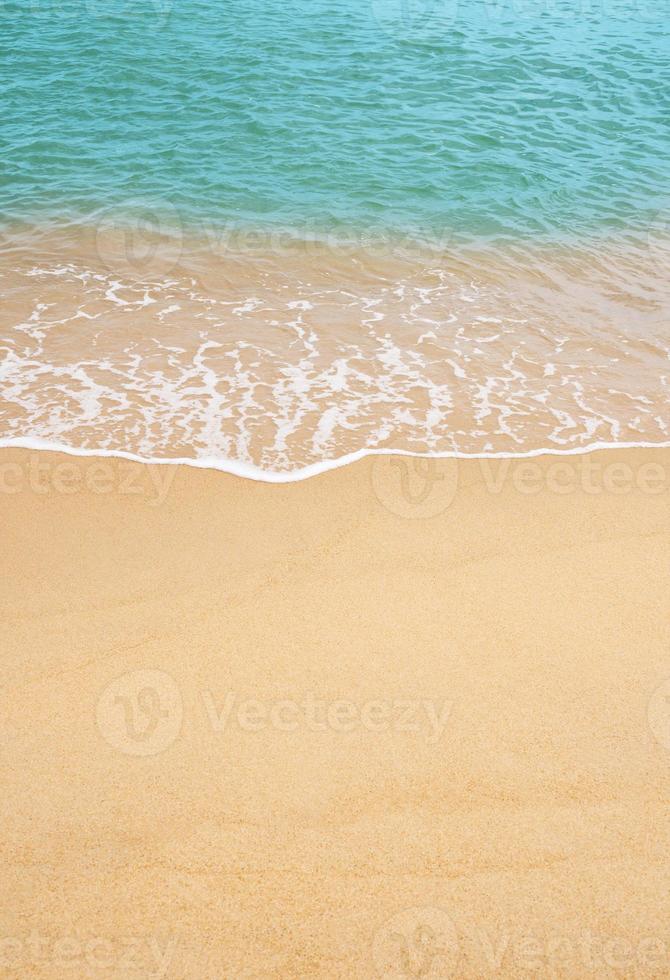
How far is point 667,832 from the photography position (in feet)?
10.8

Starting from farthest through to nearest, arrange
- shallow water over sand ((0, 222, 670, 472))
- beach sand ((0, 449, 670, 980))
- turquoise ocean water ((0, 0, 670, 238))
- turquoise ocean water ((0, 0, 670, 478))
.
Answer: turquoise ocean water ((0, 0, 670, 238)) → turquoise ocean water ((0, 0, 670, 478)) → shallow water over sand ((0, 222, 670, 472)) → beach sand ((0, 449, 670, 980))

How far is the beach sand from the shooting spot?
2967 millimetres

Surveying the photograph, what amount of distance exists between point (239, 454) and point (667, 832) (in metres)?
3.55

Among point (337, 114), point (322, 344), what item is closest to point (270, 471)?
point (322, 344)

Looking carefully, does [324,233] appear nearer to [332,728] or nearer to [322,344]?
[322,344]

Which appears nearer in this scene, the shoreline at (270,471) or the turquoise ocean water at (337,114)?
the shoreline at (270,471)

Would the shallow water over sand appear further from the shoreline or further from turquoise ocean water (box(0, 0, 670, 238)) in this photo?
turquoise ocean water (box(0, 0, 670, 238))

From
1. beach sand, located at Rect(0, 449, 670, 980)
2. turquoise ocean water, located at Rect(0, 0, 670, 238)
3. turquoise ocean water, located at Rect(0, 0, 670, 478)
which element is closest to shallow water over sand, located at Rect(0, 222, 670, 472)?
turquoise ocean water, located at Rect(0, 0, 670, 478)

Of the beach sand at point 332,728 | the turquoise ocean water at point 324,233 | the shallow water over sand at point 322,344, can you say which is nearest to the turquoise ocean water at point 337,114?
the turquoise ocean water at point 324,233

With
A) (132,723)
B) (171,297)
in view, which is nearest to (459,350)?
(171,297)

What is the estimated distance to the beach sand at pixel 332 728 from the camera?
297 centimetres

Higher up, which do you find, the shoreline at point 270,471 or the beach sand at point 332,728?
the beach sand at point 332,728

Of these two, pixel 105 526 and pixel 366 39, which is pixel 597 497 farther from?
pixel 366 39

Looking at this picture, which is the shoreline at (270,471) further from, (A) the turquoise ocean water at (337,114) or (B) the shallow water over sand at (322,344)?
(A) the turquoise ocean water at (337,114)
